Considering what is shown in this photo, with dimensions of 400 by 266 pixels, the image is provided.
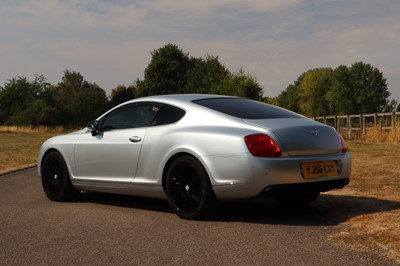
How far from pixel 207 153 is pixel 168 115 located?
3.13 feet

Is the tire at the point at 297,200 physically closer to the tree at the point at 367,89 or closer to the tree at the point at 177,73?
the tree at the point at 177,73

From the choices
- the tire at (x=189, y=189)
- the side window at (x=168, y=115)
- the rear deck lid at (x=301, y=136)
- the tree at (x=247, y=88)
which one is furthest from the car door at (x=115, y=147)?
the tree at (x=247, y=88)

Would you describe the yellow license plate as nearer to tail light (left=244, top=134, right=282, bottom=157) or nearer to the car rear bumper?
the car rear bumper

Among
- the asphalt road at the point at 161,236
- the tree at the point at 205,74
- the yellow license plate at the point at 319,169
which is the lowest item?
the asphalt road at the point at 161,236

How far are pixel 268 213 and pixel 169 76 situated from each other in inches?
2806

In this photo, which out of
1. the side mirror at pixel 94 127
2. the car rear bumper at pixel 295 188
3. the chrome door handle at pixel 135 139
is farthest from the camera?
the side mirror at pixel 94 127

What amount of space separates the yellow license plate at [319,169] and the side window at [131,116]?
197 centimetres

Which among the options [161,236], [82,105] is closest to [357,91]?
[82,105]

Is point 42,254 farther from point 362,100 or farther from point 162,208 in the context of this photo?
point 362,100

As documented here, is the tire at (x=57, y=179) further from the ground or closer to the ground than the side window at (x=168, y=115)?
closer to the ground

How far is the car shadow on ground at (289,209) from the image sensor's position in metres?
5.79

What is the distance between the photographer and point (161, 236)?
5.07 m

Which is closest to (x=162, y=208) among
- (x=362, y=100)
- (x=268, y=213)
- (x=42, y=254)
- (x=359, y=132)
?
(x=268, y=213)

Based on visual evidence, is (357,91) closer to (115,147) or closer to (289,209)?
(289,209)
